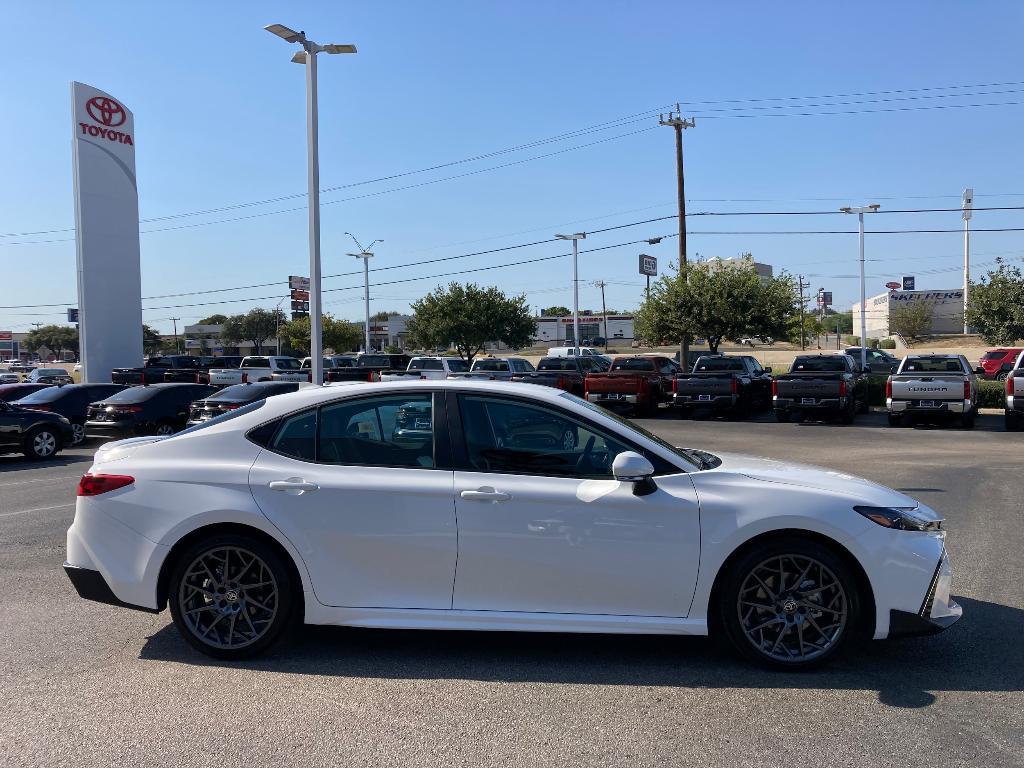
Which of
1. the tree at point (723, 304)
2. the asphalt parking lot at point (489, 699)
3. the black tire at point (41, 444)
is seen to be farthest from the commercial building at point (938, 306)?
the asphalt parking lot at point (489, 699)

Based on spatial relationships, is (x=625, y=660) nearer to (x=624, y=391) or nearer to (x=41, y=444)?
(x=41, y=444)

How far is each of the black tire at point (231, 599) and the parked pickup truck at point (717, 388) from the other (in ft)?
68.0

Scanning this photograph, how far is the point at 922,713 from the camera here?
4164mm

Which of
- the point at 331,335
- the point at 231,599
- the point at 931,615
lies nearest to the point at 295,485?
the point at 231,599

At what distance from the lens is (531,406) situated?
4961 mm

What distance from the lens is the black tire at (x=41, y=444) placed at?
16562 millimetres

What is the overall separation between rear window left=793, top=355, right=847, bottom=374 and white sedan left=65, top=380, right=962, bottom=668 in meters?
20.3

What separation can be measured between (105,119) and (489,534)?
38.1 metres

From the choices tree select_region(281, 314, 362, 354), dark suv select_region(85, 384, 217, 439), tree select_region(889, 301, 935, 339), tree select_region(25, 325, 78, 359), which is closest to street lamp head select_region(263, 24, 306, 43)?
dark suv select_region(85, 384, 217, 439)

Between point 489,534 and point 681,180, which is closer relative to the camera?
point 489,534

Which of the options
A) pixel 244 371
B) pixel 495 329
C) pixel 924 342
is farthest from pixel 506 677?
pixel 924 342

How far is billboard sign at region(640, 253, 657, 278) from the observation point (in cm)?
5528

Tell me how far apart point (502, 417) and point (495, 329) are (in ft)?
167

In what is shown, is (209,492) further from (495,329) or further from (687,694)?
(495,329)
